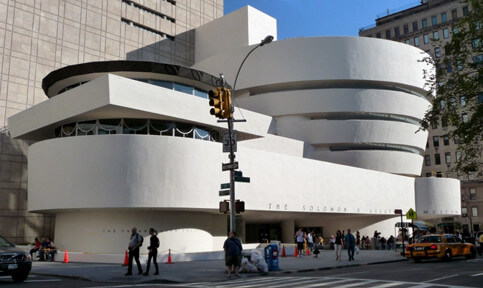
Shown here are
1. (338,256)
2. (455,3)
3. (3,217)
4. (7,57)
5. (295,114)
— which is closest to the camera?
(338,256)

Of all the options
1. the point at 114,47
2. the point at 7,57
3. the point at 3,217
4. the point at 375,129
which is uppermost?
the point at 114,47

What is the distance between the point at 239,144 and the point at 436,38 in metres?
67.0

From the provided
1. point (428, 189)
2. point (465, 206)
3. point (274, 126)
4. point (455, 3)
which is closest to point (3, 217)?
point (274, 126)

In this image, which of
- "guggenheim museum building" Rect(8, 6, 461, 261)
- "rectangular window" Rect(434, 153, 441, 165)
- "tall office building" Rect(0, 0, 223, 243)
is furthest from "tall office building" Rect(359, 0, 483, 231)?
"tall office building" Rect(0, 0, 223, 243)

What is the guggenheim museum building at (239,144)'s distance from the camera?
29719mm

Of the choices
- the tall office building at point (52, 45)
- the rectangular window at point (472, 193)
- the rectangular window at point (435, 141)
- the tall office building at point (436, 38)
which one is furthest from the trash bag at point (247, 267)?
the rectangular window at point (435, 141)

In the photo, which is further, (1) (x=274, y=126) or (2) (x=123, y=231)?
(1) (x=274, y=126)

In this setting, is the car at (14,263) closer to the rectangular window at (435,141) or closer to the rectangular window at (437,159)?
the rectangular window at (437,159)

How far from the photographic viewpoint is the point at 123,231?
3072 centimetres

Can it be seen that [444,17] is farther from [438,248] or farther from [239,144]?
[438,248]

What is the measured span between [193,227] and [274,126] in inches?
728

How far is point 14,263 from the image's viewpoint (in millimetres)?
14703

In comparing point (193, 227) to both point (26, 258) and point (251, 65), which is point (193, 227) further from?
point (251, 65)

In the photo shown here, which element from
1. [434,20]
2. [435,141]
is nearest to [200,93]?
[435,141]
